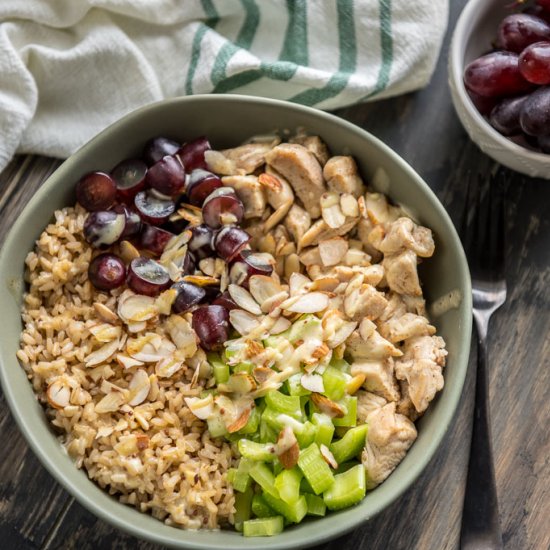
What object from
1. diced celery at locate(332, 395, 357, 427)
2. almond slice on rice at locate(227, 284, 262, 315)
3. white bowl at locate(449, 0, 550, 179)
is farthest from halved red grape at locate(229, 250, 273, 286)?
white bowl at locate(449, 0, 550, 179)

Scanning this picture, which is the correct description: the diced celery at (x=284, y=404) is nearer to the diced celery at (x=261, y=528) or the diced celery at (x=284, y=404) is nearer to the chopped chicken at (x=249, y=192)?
the diced celery at (x=261, y=528)

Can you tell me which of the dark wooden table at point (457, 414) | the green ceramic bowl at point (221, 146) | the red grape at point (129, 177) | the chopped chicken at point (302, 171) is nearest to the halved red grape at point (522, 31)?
the dark wooden table at point (457, 414)

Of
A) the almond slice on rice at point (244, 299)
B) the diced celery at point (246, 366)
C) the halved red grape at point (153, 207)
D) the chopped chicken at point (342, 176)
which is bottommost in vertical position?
the diced celery at point (246, 366)

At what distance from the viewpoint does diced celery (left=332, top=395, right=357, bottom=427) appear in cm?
175

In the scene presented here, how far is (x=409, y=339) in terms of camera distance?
1817 mm

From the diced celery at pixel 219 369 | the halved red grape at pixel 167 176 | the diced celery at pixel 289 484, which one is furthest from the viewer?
the halved red grape at pixel 167 176

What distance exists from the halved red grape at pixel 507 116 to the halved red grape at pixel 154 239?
0.78 meters

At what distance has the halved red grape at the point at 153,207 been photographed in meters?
1.89

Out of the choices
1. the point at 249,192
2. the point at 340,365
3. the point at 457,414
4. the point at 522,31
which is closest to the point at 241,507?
the point at 340,365

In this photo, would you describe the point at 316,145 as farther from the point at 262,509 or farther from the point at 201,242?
the point at 262,509

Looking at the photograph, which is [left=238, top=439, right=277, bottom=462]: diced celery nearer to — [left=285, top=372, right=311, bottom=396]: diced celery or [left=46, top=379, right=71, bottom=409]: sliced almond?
[left=285, top=372, right=311, bottom=396]: diced celery

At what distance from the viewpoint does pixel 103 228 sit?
1829mm

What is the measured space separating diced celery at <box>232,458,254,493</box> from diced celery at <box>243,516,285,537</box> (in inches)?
2.8

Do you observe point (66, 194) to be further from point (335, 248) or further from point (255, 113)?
point (335, 248)
